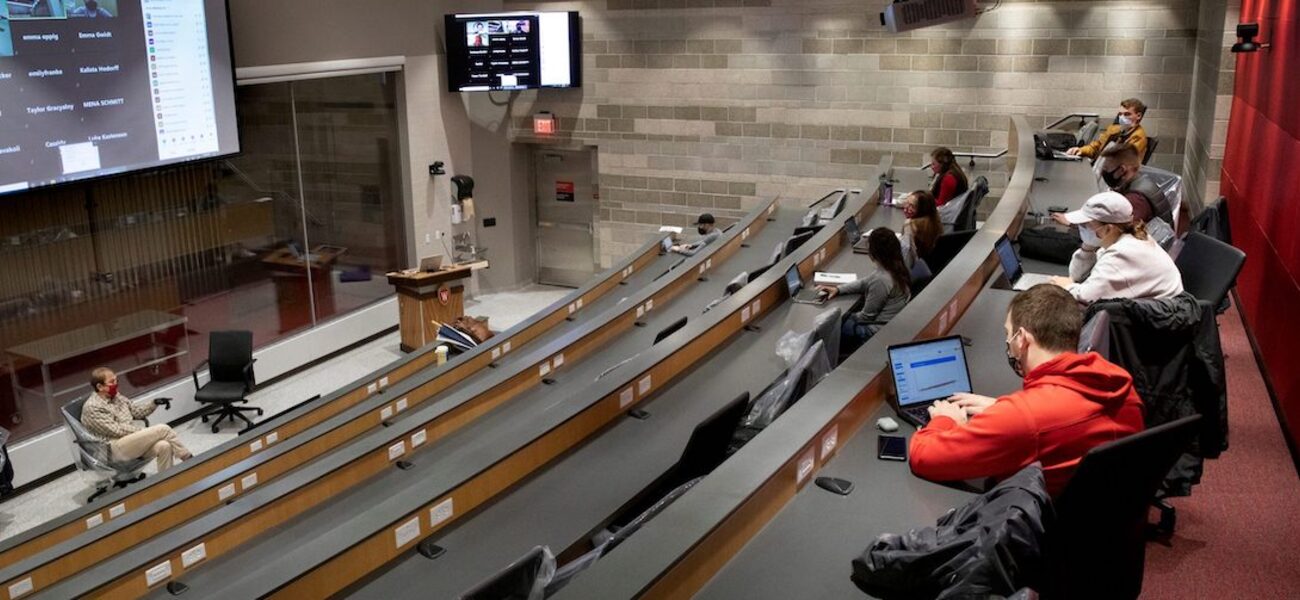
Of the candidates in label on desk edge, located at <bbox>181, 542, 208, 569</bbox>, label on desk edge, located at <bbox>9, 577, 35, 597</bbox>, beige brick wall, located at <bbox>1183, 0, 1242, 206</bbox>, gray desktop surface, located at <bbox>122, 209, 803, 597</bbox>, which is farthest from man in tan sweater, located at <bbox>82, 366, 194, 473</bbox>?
beige brick wall, located at <bbox>1183, 0, 1242, 206</bbox>

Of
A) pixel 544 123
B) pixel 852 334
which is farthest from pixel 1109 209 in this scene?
pixel 544 123

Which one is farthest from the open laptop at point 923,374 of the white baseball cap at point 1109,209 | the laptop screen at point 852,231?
the laptop screen at point 852,231

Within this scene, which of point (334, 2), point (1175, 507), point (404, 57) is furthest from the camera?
point (404, 57)

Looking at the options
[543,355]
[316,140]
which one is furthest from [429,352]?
[316,140]

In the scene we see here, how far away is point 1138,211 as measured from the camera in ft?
17.4

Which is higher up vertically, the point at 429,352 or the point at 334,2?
the point at 334,2

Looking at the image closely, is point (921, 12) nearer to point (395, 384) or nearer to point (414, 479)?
point (395, 384)

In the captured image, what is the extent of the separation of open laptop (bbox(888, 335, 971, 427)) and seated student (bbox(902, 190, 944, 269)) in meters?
2.63

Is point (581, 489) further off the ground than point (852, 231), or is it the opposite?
point (852, 231)

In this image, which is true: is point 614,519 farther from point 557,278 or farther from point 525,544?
point 557,278

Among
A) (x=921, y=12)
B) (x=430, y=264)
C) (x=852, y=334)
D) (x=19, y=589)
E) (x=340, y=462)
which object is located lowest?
(x=19, y=589)

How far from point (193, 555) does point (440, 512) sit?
1151mm

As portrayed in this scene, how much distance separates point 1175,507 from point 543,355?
3119mm

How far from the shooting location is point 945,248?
6.38 meters
